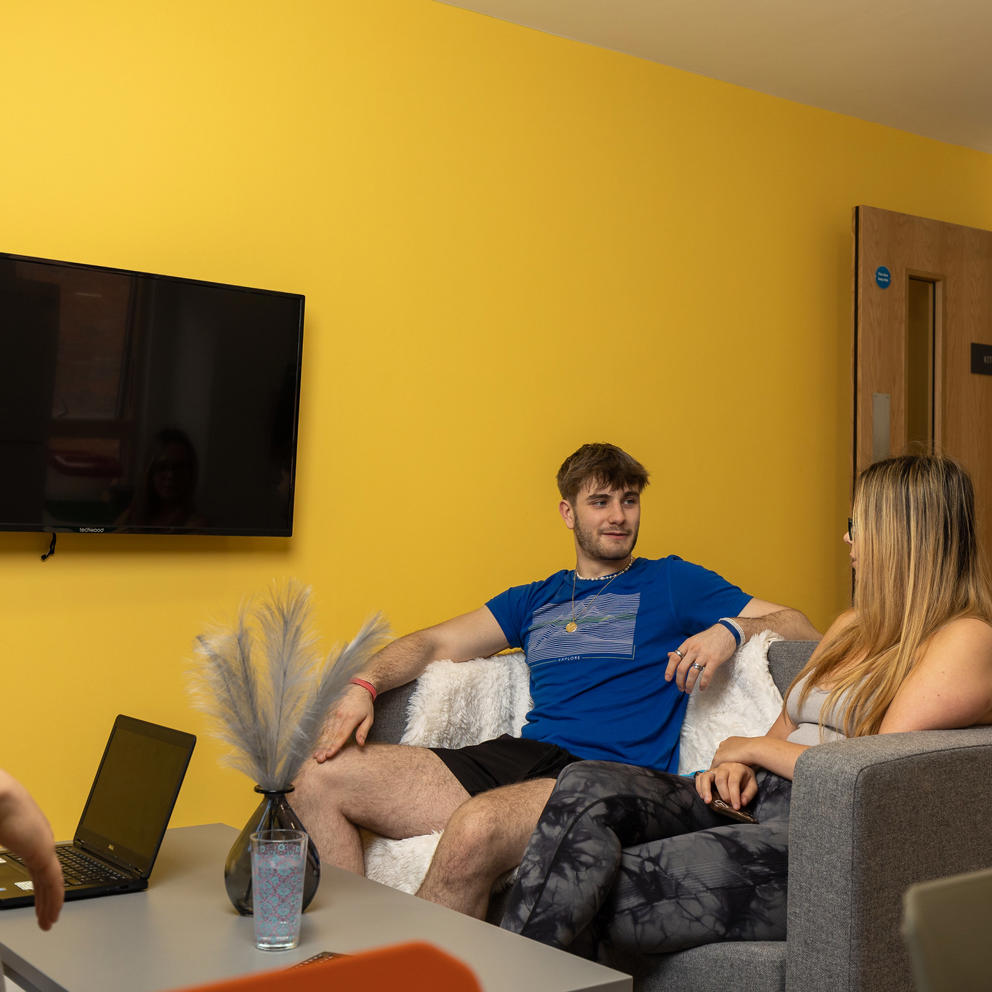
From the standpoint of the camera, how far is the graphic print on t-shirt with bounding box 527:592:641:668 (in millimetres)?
2672

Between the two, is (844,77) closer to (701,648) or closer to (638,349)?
(638,349)

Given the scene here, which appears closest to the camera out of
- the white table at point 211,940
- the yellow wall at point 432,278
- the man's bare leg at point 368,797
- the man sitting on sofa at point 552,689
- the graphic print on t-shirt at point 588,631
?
the white table at point 211,940

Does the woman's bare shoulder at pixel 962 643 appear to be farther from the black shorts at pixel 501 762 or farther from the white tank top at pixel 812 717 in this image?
the black shorts at pixel 501 762

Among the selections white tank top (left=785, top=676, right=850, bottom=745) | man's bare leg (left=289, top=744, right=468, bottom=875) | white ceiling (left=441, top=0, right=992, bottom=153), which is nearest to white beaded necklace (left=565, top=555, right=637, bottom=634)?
man's bare leg (left=289, top=744, right=468, bottom=875)

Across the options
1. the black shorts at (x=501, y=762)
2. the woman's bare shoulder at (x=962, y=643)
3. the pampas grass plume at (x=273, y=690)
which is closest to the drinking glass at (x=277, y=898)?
the pampas grass plume at (x=273, y=690)

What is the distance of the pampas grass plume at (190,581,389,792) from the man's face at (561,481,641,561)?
1.23m

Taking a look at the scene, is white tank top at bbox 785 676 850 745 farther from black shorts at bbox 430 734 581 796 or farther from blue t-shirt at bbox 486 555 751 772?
black shorts at bbox 430 734 581 796

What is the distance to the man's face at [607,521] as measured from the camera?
279cm

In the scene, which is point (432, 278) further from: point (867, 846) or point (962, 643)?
point (867, 846)

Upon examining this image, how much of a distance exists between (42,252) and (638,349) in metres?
1.90

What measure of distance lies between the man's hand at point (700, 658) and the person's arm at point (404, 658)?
0.52 metres

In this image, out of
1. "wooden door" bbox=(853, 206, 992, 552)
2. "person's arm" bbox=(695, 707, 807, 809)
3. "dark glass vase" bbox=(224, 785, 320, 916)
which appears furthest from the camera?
"wooden door" bbox=(853, 206, 992, 552)

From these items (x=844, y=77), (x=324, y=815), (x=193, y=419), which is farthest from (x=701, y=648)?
(x=844, y=77)

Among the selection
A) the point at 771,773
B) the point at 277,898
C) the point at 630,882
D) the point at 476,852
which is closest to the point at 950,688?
the point at 771,773
